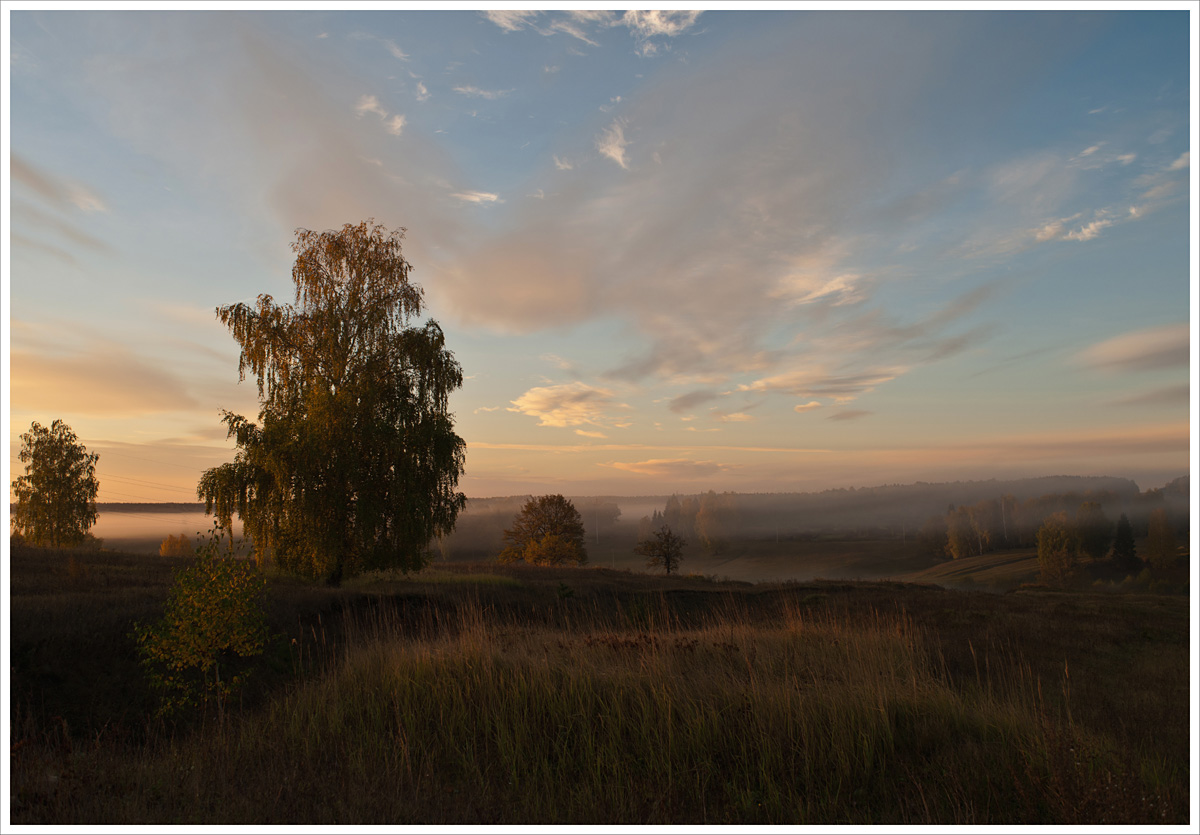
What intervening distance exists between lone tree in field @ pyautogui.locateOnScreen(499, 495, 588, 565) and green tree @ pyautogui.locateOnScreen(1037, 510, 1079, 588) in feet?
258

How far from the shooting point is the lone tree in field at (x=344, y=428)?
18.2m

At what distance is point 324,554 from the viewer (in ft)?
59.3

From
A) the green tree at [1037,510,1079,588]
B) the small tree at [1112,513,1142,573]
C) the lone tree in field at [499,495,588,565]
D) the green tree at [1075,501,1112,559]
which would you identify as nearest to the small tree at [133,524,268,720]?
the lone tree in field at [499,495,588,565]

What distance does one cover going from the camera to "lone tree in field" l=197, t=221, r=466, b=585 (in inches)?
717

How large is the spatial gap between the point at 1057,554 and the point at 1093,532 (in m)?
21.0

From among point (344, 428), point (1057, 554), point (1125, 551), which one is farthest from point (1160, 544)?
point (344, 428)

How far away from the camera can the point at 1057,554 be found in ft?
311

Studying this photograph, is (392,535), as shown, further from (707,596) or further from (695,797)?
(695,797)

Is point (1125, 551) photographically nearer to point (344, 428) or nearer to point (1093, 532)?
point (1093, 532)

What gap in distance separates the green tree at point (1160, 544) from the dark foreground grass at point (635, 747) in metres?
115

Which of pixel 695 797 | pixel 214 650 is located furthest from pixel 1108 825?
pixel 214 650

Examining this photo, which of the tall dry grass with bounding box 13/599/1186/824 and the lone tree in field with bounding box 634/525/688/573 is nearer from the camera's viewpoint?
the tall dry grass with bounding box 13/599/1186/824

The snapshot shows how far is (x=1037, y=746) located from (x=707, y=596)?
67.9 feet

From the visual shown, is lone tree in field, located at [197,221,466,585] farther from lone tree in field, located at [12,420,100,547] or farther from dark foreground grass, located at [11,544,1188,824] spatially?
lone tree in field, located at [12,420,100,547]
